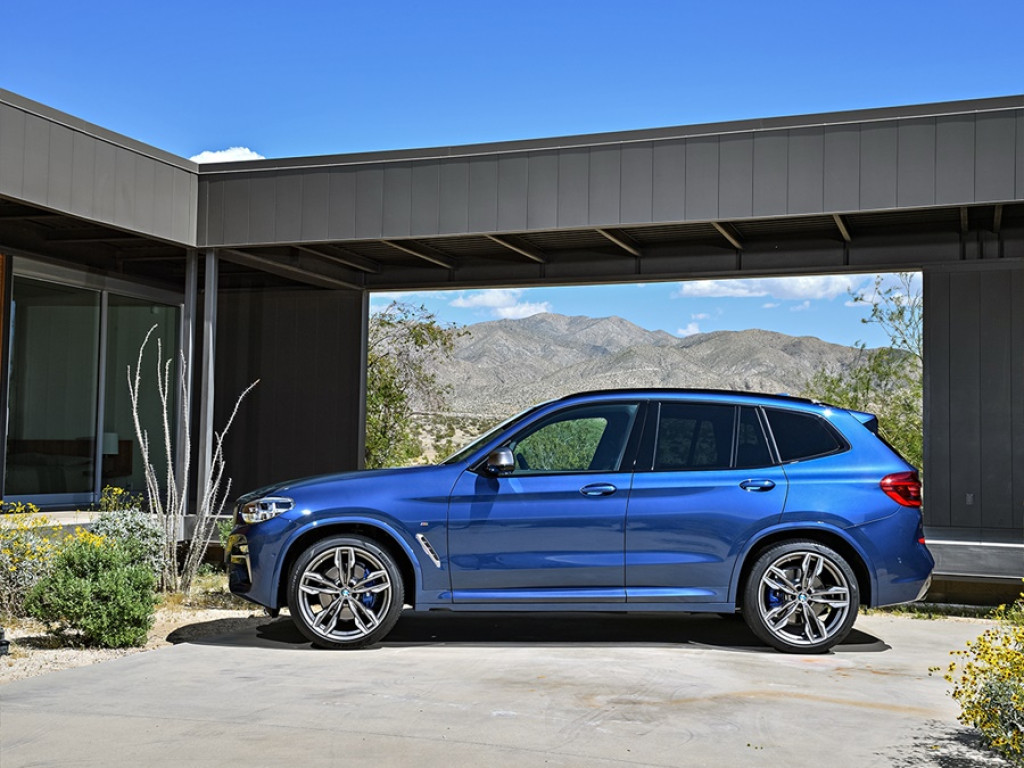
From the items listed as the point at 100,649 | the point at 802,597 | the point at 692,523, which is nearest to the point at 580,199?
the point at 692,523

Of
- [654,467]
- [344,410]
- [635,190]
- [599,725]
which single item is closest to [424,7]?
[344,410]

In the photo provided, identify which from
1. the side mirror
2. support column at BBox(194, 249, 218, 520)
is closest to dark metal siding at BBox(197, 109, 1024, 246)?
support column at BBox(194, 249, 218, 520)

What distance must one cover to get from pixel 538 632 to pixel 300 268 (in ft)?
20.6

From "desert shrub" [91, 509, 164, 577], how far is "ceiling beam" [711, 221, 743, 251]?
220 inches

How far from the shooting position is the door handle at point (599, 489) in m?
7.10

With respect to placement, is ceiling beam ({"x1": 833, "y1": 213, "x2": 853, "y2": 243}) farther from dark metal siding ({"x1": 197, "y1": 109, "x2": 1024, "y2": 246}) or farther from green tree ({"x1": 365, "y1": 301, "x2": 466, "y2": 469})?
green tree ({"x1": 365, "y1": 301, "x2": 466, "y2": 469})

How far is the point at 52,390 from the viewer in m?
12.5

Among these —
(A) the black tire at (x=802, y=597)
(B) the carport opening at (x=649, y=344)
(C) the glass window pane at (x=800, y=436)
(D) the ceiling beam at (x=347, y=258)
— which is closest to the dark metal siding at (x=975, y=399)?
(C) the glass window pane at (x=800, y=436)

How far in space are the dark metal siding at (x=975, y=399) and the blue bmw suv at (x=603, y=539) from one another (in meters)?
4.40

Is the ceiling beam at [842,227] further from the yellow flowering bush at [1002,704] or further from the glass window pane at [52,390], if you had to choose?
the glass window pane at [52,390]

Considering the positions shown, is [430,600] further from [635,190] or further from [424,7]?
[424,7]

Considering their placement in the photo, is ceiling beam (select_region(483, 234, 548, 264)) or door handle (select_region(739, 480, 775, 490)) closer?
door handle (select_region(739, 480, 775, 490))

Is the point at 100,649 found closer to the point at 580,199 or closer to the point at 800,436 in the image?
the point at 800,436

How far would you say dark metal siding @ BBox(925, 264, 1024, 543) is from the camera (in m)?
11.1
